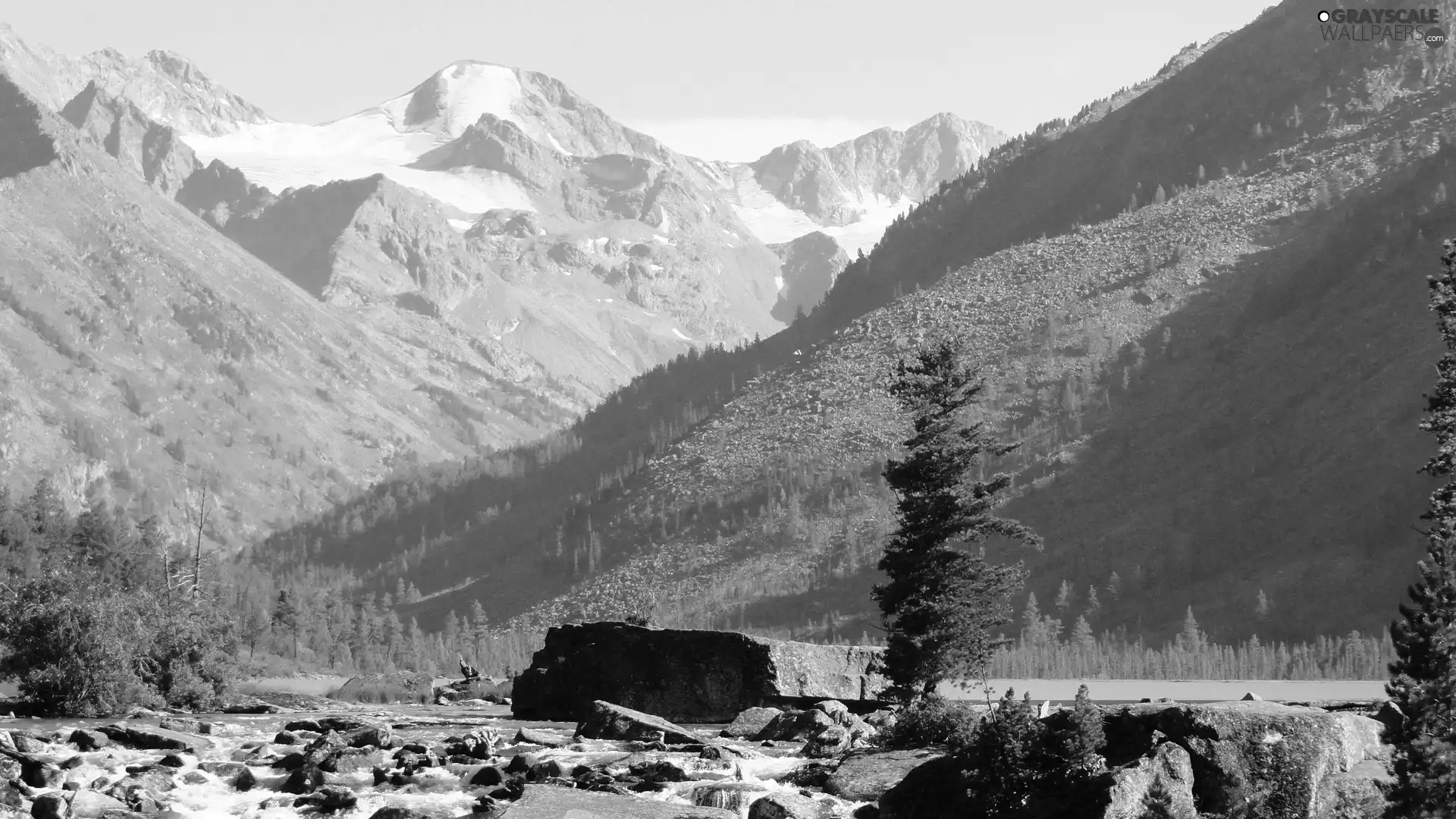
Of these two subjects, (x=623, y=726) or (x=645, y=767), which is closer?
(x=645, y=767)

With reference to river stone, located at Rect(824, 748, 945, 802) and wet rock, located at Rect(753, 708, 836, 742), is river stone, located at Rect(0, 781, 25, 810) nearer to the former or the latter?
river stone, located at Rect(824, 748, 945, 802)

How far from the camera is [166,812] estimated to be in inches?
1572

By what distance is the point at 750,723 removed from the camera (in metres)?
56.2

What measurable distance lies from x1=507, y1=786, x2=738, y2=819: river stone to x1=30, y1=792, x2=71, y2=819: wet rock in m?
11.7

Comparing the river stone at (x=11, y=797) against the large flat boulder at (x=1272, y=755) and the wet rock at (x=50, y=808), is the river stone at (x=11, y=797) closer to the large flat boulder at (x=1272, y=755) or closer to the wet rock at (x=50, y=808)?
the wet rock at (x=50, y=808)

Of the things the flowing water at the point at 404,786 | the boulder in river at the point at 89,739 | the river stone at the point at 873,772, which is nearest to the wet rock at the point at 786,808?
the flowing water at the point at 404,786

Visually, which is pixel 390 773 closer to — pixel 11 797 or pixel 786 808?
pixel 11 797

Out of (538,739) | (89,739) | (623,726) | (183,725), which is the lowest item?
(89,739)

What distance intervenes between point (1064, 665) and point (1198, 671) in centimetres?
1580

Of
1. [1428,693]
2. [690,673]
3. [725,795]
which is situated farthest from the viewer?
[690,673]

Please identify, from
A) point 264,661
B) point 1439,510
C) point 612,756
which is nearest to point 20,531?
point 264,661

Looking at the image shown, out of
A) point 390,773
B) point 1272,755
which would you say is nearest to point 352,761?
point 390,773

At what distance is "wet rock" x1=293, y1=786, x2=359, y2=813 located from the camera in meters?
40.3

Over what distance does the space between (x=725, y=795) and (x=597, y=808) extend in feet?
18.4
